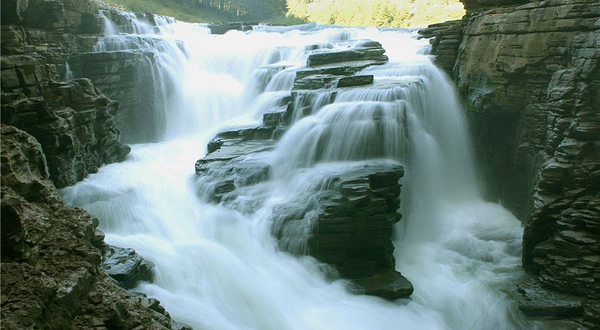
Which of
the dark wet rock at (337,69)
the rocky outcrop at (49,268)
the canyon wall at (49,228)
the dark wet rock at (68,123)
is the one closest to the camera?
the rocky outcrop at (49,268)

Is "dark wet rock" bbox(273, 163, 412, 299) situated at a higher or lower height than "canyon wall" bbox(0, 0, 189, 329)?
lower

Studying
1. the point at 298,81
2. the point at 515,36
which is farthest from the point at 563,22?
the point at 298,81

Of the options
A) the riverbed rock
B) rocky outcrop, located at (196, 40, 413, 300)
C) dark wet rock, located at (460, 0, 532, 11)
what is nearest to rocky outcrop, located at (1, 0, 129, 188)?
the riverbed rock

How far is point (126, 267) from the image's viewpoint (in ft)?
20.7

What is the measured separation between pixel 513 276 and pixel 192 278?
638 cm

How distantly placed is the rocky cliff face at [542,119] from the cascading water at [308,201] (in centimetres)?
73

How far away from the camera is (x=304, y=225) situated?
29.1ft

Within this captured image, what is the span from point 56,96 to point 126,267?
5.53 metres

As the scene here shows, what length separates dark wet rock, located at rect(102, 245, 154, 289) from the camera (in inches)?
242

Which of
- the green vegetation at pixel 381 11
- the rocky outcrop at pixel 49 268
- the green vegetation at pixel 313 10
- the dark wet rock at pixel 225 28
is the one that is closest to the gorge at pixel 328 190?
the rocky outcrop at pixel 49 268

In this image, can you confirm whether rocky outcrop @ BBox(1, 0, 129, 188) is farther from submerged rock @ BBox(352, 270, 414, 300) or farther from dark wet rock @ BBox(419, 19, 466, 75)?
dark wet rock @ BBox(419, 19, 466, 75)

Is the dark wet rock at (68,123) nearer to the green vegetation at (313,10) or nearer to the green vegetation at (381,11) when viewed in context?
the green vegetation at (313,10)

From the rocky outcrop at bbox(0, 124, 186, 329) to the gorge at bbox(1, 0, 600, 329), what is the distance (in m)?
0.02

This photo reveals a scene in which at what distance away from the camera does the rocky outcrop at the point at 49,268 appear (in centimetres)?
340
